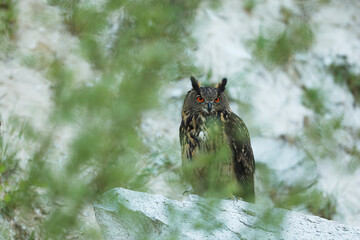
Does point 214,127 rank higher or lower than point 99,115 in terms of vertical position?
higher

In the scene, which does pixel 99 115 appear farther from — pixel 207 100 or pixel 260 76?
pixel 260 76

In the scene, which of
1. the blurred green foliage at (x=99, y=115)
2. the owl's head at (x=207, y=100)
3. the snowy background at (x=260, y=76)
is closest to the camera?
the blurred green foliage at (x=99, y=115)

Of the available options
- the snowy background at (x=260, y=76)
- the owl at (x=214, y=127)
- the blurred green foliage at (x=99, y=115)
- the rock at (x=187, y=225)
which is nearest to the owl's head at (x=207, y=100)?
the owl at (x=214, y=127)

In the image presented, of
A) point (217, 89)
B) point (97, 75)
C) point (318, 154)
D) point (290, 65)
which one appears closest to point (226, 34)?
point (290, 65)

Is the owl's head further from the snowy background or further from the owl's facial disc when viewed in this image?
the snowy background

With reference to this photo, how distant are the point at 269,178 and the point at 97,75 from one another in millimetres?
440

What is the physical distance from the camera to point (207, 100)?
262cm

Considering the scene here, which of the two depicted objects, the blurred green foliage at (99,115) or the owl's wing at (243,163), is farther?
the owl's wing at (243,163)

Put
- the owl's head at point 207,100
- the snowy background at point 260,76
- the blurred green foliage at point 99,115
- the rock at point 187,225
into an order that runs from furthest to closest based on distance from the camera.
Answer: the snowy background at point 260,76 → the owl's head at point 207,100 → the rock at point 187,225 → the blurred green foliage at point 99,115

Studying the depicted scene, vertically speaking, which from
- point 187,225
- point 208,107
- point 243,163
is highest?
point 208,107

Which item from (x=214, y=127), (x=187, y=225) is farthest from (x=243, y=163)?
(x=187, y=225)

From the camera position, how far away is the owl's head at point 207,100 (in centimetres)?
262

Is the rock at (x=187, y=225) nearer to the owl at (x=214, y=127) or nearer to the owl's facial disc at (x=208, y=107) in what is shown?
the owl at (x=214, y=127)

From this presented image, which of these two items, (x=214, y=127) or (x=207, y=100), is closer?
(x=214, y=127)
